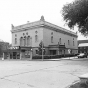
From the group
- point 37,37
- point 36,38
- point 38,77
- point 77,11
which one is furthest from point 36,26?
point 38,77

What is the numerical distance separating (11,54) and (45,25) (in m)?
14.0

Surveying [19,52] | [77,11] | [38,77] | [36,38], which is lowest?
[38,77]

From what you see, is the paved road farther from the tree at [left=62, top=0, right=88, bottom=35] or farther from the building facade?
the building facade

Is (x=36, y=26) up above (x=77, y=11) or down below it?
above

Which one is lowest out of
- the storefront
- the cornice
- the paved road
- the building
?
the paved road

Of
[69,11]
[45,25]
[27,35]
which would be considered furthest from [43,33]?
[69,11]

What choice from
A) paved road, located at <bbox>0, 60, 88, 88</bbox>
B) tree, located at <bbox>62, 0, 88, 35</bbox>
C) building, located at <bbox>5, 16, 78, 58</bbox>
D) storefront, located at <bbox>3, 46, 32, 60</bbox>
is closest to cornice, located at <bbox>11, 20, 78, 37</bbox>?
building, located at <bbox>5, 16, 78, 58</bbox>

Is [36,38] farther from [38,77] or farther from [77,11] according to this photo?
[38,77]

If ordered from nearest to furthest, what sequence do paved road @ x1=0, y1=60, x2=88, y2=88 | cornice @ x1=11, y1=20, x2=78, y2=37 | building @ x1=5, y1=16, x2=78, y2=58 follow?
paved road @ x1=0, y1=60, x2=88, y2=88, cornice @ x1=11, y1=20, x2=78, y2=37, building @ x1=5, y1=16, x2=78, y2=58

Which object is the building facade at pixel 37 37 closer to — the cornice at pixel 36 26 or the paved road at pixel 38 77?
the cornice at pixel 36 26

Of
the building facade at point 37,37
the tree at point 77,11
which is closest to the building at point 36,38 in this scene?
the building facade at point 37,37

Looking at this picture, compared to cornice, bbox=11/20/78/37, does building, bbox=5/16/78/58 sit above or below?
below

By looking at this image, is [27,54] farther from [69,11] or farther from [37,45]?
[69,11]

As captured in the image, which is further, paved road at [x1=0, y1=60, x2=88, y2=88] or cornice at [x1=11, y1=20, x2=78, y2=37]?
cornice at [x1=11, y1=20, x2=78, y2=37]
